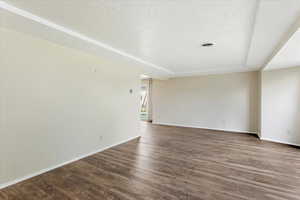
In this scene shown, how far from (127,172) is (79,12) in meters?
2.69

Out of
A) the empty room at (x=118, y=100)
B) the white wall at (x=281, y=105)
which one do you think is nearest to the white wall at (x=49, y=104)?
the empty room at (x=118, y=100)

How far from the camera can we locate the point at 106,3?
174 cm

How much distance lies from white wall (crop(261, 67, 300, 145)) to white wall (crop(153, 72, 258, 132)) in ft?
2.94

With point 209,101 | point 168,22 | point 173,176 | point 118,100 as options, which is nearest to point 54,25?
point 168,22

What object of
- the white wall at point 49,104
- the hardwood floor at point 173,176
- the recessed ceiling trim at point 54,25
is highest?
the recessed ceiling trim at point 54,25

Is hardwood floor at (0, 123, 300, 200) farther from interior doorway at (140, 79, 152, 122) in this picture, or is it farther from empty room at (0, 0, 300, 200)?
interior doorway at (140, 79, 152, 122)

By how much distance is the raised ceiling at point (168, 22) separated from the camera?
1.72 metres

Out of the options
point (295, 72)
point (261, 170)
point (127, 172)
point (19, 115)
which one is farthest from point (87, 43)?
point (295, 72)

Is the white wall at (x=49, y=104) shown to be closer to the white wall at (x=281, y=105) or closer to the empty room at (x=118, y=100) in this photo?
the empty room at (x=118, y=100)

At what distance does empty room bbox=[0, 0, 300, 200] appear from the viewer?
76.6 inches

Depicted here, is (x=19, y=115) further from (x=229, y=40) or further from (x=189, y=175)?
(x=229, y=40)

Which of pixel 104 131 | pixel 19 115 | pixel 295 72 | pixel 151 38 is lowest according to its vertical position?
pixel 104 131

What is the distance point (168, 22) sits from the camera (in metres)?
2.14

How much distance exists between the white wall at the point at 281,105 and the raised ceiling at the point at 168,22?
1852 mm
